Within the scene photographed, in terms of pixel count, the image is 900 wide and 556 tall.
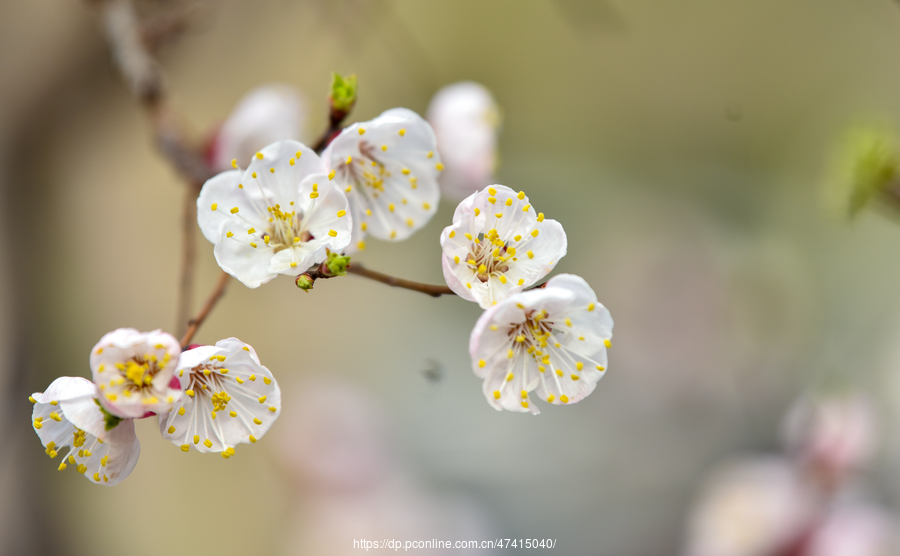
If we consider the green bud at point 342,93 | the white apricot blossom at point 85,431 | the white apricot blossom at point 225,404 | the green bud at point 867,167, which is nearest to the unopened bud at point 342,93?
the green bud at point 342,93

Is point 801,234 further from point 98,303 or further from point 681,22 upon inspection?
point 98,303

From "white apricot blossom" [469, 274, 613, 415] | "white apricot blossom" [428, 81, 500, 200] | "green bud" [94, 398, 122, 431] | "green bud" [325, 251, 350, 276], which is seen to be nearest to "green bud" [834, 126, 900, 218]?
"white apricot blossom" [469, 274, 613, 415]

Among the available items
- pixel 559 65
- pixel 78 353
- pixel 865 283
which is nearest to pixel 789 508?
pixel 865 283

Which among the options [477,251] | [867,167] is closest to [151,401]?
[477,251]

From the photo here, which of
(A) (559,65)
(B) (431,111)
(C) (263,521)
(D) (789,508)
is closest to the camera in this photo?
(B) (431,111)

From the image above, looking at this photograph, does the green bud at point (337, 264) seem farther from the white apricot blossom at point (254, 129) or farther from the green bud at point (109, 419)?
the white apricot blossom at point (254, 129)

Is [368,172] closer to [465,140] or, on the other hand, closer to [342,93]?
[342,93]
